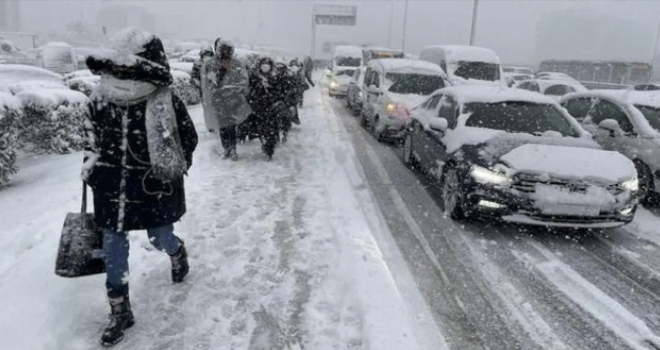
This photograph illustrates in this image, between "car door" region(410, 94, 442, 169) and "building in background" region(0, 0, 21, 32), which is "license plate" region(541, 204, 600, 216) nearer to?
"car door" region(410, 94, 442, 169)

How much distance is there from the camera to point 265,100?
359 inches

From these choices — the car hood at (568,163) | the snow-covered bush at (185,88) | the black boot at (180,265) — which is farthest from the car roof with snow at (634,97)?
the snow-covered bush at (185,88)

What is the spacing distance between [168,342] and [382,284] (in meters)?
1.76

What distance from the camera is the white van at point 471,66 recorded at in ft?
52.8

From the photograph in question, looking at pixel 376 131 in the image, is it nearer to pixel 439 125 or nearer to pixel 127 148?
pixel 439 125

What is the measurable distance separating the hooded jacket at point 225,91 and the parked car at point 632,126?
564cm

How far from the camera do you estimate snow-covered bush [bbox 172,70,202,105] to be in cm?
1467

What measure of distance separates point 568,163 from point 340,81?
17.9 m

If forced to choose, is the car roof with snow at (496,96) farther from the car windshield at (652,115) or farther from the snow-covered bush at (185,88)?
the snow-covered bush at (185,88)

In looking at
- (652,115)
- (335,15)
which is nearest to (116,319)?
(652,115)

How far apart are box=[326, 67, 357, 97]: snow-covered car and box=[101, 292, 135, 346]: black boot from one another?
19782mm

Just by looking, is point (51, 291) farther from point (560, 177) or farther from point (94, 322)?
point (560, 177)

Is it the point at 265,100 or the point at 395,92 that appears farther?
the point at 395,92

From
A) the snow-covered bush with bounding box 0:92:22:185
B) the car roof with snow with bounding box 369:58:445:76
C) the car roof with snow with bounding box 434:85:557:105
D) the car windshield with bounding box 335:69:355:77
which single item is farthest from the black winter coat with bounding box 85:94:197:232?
the car windshield with bounding box 335:69:355:77
